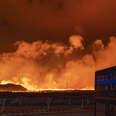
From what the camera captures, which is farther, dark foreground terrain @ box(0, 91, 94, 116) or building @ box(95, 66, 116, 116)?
dark foreground terrain @ box(0, 91, 94, 116)

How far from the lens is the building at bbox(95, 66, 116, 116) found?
29844mm

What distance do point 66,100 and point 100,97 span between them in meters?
47.5

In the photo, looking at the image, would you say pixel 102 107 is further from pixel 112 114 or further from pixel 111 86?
pixel 111 86

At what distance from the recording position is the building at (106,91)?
29.8 meters

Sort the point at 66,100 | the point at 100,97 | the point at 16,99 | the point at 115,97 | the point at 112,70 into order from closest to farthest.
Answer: the point at 115,97 → the point at 112,70 → the point at 100,97 → the point at 16,99 → the point at 66,100

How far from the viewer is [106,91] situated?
31375 mm

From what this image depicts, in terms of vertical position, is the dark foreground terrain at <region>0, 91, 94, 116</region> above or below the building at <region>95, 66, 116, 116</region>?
below

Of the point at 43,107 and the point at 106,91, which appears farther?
the point at 43,107

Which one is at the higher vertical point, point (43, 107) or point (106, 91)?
point (106, 91)

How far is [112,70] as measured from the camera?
30609 mm

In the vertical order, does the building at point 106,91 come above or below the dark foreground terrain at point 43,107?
above

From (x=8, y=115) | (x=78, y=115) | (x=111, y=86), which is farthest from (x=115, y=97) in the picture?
(x=8, y=115)

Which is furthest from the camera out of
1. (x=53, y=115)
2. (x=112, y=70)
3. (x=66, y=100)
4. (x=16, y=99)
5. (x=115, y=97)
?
(x=66, y=100)

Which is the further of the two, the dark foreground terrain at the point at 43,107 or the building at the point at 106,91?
the dark foreground terrain at the point at 43,107
